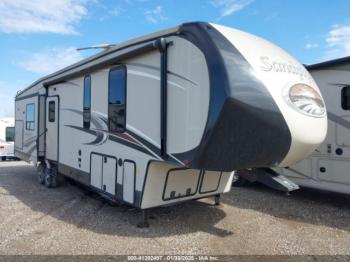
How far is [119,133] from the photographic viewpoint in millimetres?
5711

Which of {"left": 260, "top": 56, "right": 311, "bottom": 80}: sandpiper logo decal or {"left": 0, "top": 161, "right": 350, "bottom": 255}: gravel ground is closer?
{"left": 260, "top": 56, "right": 311, "bottom": 80}: sandpiper logo decal

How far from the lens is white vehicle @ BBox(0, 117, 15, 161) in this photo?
665 inches

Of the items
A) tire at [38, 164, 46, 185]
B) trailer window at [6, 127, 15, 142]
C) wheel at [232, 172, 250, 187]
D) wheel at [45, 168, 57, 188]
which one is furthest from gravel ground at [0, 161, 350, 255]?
trailer window at [6, 127, 15, 142]

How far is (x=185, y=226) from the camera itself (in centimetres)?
560

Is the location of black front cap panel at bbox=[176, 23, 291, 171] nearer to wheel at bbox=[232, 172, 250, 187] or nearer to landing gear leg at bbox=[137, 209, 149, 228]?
landing gear leg at bbox=[137, 209, 149, 228]

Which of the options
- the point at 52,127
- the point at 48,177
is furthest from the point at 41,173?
the point at 52,127

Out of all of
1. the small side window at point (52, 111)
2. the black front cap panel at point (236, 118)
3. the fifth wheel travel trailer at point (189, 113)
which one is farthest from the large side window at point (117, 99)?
the small side window at point (52, 111)

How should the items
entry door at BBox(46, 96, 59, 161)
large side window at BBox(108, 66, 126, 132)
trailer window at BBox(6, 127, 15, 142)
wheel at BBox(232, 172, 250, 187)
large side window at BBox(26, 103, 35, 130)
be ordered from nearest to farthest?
large side window at BBox(108, 66, 126, 132) → entry door at BBox(46, 96, 59, 161) → wheel at BBox(232, 172, 250, 187) → large side window at BBox(26, 103, 35, 130) → trailer window at BBox(6, 127, 15, 142)

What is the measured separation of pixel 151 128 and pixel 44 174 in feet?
18.4

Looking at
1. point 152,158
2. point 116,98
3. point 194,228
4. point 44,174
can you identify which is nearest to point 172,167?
point 152,158

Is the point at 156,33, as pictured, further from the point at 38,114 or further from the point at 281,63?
the point at 38,114

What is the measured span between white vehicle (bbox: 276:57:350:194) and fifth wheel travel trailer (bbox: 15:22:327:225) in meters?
2.00

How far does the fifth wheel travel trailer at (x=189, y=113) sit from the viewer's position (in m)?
4.00

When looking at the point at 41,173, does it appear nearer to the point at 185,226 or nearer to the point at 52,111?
the point at 52,111
